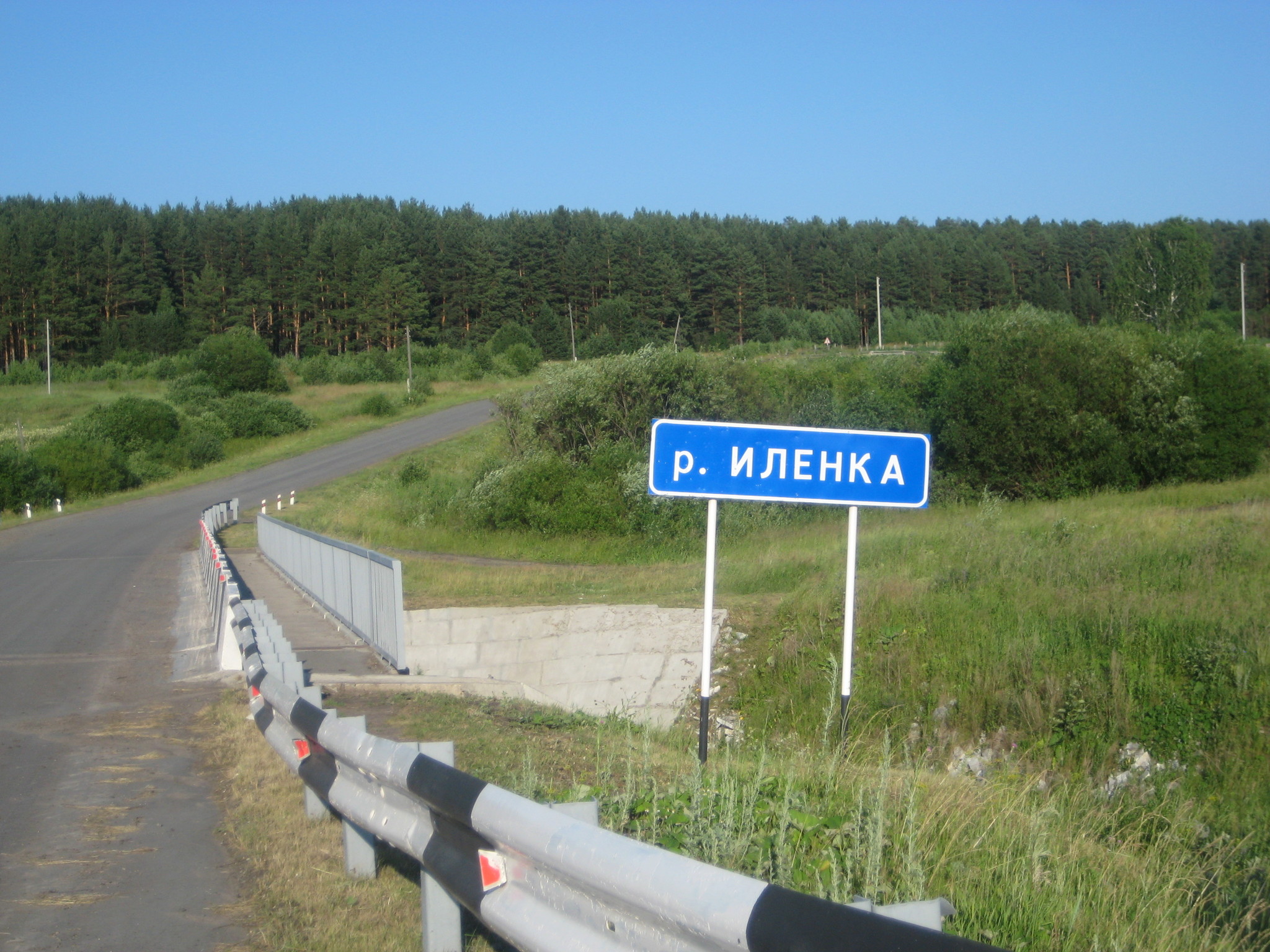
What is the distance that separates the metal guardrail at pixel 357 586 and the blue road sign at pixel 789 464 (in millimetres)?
5409

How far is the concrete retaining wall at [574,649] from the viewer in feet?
48.5

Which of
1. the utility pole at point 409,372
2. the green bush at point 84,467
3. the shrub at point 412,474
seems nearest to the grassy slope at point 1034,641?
the shrub at point 412,474

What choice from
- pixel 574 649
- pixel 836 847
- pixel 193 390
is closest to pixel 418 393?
pixel 193 390

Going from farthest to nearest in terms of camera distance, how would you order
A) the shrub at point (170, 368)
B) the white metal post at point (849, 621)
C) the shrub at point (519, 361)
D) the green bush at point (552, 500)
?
the shrub at point (519, 361)
the shrub at point (170, 368)
the green bush at point (552, 500)
the white metal post at point (849, 621)

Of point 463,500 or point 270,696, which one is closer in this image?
point 270,696

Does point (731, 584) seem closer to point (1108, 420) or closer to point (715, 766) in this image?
point (715, 766)

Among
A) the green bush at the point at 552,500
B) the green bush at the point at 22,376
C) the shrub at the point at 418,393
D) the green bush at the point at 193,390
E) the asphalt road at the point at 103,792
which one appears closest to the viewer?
the asphalt road at the point at 103,792

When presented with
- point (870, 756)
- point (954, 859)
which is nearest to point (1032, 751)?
point (870, 756)

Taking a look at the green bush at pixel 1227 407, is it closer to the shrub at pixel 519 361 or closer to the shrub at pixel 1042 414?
the shrub at pixel 1042 414

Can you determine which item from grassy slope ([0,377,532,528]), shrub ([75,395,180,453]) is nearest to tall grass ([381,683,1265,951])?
grassy slope ([0,377,532,528])

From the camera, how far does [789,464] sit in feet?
22.4

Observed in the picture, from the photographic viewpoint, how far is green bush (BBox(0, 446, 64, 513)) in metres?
45.6

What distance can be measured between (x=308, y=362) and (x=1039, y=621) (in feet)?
280

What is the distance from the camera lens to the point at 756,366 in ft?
138
